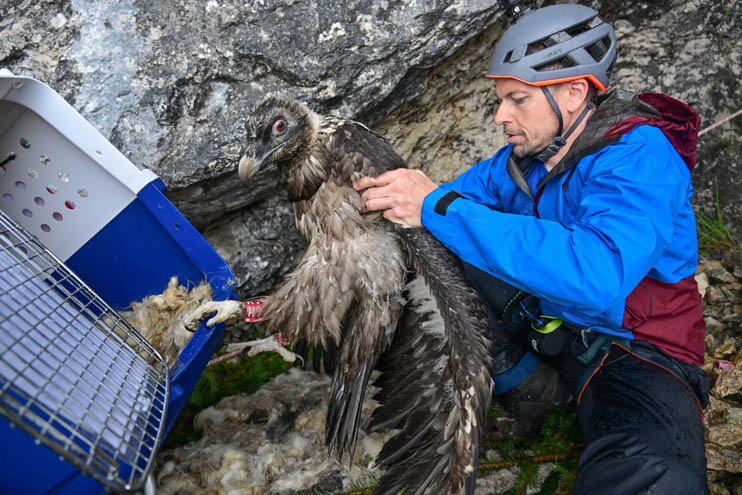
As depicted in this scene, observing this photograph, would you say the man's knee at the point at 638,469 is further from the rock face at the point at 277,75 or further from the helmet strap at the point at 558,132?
the helmet strap at the point at 558,132

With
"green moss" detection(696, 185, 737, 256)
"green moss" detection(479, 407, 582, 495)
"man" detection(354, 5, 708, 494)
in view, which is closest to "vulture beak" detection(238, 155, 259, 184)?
"man" detection(354, 5, 708, 494)

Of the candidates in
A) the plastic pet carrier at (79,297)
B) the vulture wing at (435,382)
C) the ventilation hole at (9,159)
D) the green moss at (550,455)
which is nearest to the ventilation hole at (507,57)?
the vulture wing at (435,382)

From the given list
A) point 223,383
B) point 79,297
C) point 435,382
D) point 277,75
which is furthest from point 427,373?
point 277,75

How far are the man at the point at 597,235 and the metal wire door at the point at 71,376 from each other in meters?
1.17

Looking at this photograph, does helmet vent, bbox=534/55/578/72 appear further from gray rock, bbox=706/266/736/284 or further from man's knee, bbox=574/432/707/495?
gray rock, bbox=706/266/736/284

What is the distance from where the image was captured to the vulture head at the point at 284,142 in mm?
2312

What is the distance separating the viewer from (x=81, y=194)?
234 cm

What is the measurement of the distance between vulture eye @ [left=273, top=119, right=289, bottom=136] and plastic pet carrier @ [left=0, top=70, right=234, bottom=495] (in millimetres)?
582

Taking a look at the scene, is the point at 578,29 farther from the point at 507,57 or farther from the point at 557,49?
the point at 507,57

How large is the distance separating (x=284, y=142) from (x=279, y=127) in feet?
0.23

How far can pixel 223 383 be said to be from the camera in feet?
10.2

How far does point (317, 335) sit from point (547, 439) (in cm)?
120

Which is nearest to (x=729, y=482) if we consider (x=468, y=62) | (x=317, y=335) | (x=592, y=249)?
(x=592, y=249)

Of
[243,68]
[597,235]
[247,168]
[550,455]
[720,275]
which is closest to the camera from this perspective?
[597,235]
